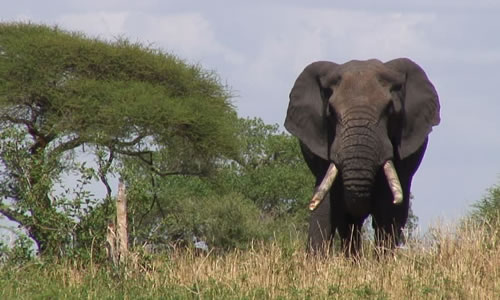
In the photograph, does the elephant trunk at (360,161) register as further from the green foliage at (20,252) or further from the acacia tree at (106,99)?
the acacia tree at (106,99)

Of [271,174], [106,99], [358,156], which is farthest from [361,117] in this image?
[271,174]

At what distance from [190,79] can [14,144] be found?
18.0m

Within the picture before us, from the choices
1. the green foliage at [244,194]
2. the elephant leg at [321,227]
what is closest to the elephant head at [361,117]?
the elephant leg at [321,227]

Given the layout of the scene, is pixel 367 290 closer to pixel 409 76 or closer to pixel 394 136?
pixel 394 136

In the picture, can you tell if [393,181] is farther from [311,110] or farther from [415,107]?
[311,110]

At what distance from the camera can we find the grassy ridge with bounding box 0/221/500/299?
11.8 metres

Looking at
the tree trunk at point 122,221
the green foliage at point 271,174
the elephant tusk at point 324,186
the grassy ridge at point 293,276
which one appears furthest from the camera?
the green foliage at point 271,174

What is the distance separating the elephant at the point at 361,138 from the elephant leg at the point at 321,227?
0.01 metres

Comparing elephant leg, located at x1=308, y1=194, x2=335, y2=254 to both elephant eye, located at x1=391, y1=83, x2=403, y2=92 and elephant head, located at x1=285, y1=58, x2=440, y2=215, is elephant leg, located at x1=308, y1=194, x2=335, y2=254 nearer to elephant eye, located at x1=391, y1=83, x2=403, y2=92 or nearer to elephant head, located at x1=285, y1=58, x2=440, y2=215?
elephant head, located at x1=285, y1=58, x2=440, y2=215

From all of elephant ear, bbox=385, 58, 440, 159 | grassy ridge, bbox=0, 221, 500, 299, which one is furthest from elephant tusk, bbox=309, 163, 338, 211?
elephant ear, bbox=385, 58, 440, 159

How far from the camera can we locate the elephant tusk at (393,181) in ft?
45.7

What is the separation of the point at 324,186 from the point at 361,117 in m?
0.83

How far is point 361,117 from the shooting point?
1394 cm

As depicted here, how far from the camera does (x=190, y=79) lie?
3497 cm
